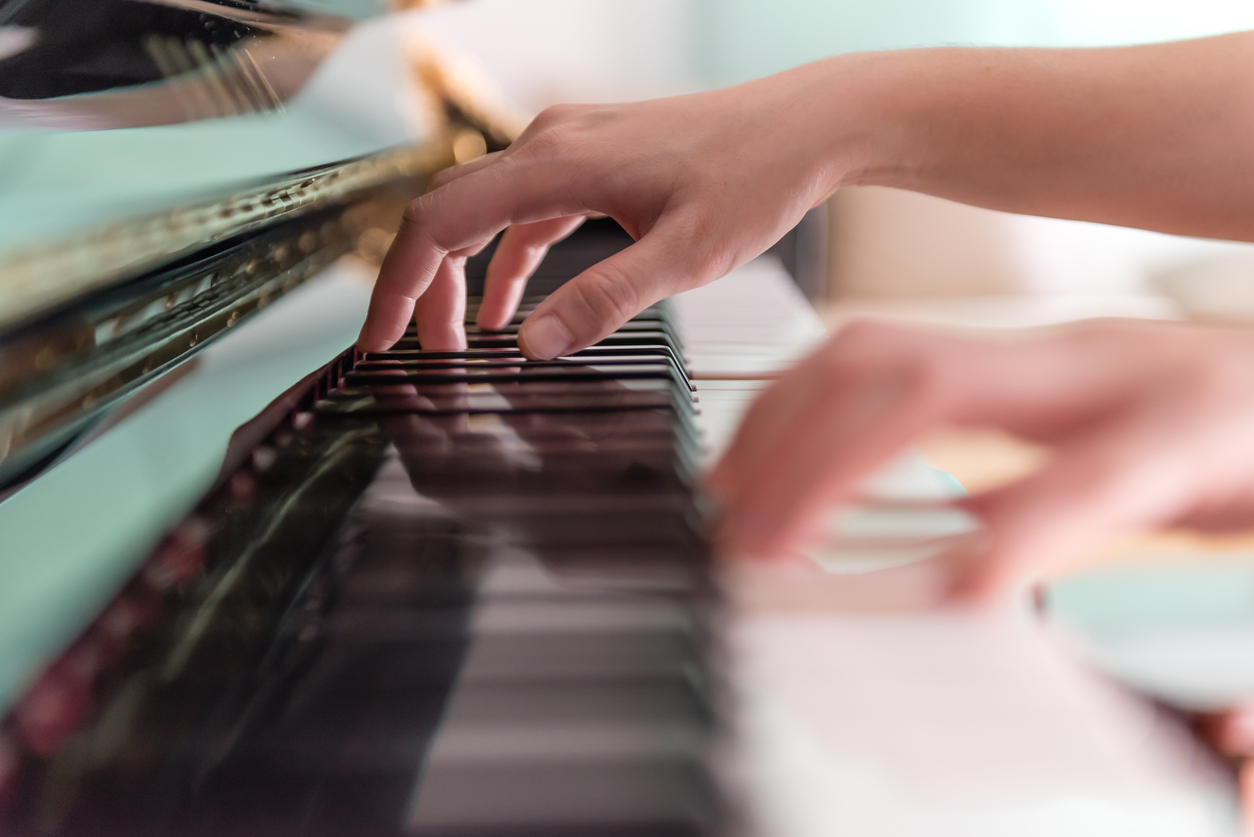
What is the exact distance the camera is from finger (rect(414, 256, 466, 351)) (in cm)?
58

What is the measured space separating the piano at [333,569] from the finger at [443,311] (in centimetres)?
2

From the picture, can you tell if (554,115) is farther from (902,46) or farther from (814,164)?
(902,46)

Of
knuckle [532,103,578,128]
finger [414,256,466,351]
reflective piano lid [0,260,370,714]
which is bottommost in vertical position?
finger [414,256,466,351]

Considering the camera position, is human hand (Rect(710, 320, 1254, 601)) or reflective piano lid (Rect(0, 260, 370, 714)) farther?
reflective piano lid (Rect(0, 260, 370, 714))

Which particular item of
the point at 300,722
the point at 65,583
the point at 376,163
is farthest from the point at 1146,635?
the point at 376,163

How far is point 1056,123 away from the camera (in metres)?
0.70

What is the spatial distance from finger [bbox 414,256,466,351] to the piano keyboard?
7.2 inches

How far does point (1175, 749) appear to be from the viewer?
0.18 meters

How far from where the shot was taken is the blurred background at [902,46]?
2381 mm

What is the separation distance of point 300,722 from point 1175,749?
20 centimetres

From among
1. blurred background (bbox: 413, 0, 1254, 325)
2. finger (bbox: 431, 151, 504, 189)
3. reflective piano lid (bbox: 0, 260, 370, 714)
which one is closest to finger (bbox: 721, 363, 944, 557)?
reflective piano lid (bbox: 0, 260, 370, 714)

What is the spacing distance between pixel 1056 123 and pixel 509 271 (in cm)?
46

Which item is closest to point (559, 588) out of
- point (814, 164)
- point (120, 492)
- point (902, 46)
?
point (120, 492)

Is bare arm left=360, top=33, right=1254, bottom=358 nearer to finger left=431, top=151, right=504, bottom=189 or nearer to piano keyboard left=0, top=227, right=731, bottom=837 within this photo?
finger left=431, top=151, right=504, bottom=189
